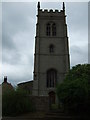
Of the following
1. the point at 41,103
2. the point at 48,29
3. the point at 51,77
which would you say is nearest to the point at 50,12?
the point at 48,29

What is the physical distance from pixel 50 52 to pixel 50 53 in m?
0.29

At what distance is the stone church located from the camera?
42.9m

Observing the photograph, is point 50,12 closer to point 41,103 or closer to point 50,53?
point 50,53

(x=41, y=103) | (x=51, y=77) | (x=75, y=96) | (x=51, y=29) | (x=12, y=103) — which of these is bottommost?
(x=41, y=103)

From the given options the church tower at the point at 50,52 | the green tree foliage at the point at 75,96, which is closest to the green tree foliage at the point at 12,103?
the green tree foliage at the point at 75,96

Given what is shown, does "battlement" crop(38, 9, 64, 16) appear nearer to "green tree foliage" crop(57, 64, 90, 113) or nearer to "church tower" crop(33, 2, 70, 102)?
"church tower" crop(33, 2, 70, 102)

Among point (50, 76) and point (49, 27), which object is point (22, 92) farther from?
point (49, 27)

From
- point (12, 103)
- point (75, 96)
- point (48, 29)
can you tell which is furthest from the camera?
point (48, 29)

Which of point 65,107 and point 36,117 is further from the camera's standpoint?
point 65,107

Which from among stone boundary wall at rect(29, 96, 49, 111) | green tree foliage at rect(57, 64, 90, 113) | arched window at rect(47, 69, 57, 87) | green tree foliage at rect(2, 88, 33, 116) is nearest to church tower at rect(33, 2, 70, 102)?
arched window at rect(47, 69, 57, 87)

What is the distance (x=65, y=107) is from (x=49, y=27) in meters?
25.8

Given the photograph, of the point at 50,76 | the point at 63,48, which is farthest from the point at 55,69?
the point at 63,48

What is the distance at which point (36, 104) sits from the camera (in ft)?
84.4

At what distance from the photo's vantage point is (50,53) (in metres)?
45.7
